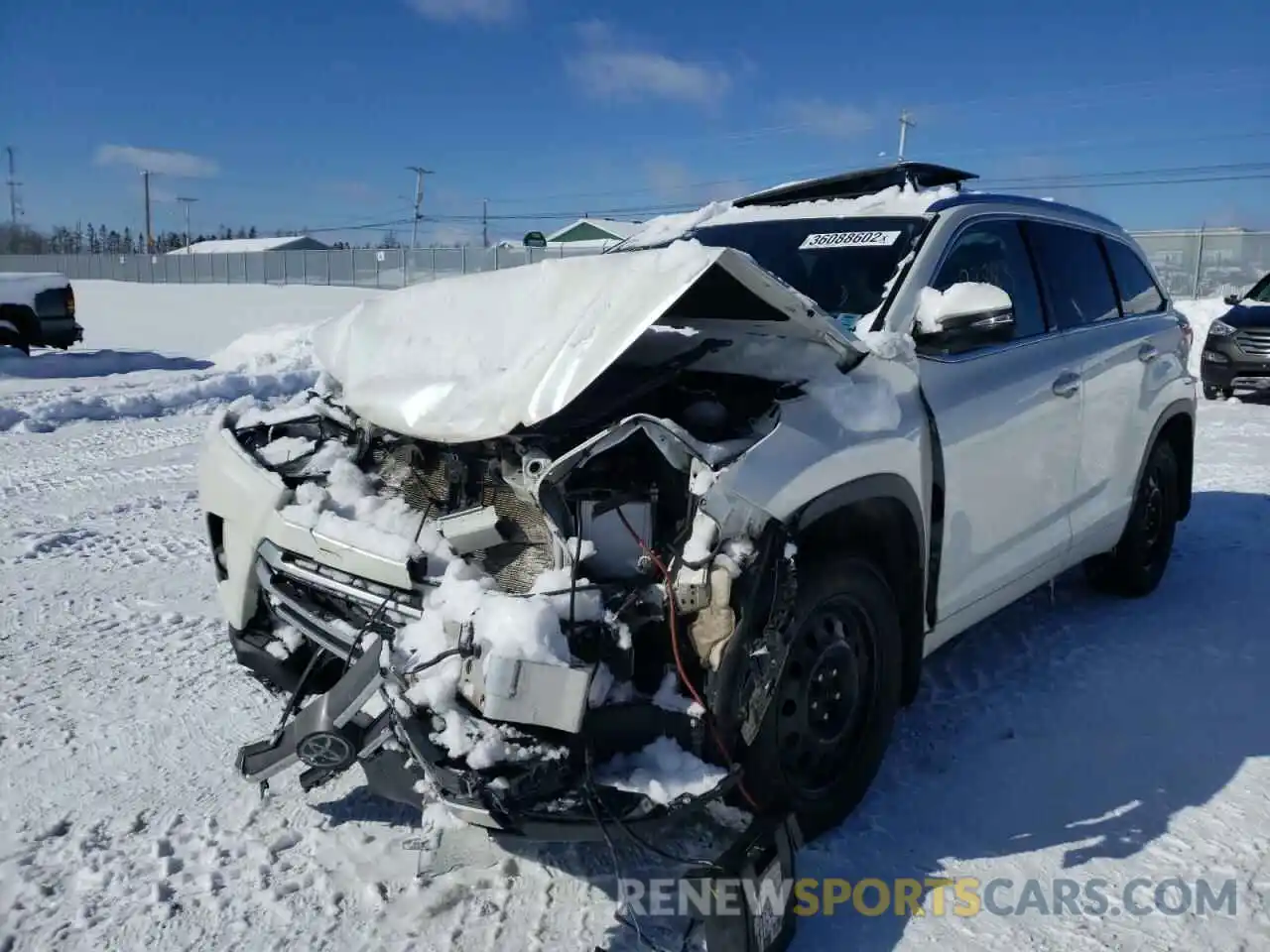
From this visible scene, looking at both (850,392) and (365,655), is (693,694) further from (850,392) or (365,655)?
(850,392)

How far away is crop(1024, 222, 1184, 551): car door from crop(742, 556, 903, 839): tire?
5.37 ft

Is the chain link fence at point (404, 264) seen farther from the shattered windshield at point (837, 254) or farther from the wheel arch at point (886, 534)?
the wheel arch at point (886, 534)

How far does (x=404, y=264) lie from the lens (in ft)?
133

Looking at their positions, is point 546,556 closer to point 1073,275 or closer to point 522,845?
point 522,845

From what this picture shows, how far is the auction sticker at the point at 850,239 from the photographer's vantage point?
3.74 metres

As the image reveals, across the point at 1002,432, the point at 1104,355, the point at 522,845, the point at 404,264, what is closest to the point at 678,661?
the point at 522,845

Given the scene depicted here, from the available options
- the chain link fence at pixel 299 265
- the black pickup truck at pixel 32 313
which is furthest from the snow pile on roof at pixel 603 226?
the black pickup truck at pixel 32 313

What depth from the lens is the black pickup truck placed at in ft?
50.7

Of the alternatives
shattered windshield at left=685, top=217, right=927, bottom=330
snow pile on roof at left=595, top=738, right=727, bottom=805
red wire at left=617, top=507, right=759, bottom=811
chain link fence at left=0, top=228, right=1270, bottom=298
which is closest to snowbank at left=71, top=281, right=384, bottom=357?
chain link fence at left=0, top=228, right=1270, bottom=298

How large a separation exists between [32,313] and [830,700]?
1642 cm

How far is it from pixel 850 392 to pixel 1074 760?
165 centimetres

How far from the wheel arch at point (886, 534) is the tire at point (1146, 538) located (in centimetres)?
223

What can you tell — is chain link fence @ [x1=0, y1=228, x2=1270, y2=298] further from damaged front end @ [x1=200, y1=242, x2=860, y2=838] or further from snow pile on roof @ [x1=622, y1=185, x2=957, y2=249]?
damaged front end @ [x1=200, y1=242, x2=860, y2=838]

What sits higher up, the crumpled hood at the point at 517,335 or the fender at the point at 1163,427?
the crumpled hood at the point at 517,335
